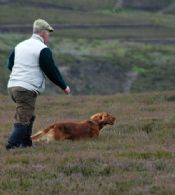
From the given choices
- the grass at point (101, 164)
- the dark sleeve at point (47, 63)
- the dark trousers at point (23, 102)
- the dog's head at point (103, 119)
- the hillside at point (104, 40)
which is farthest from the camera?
the hillside at point (104, 40)

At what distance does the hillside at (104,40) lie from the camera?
190 ft

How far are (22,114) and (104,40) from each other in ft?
195

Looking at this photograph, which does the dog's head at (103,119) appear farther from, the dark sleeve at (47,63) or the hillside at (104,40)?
the hillside at (104,40)

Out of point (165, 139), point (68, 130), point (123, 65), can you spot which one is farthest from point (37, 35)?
point (123, 65)

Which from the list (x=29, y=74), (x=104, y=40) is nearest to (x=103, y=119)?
(x=29, y=74)

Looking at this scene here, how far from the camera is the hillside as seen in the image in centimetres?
5788

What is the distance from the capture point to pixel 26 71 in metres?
13.3

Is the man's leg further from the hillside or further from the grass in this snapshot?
the hillside

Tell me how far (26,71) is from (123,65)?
161 ft

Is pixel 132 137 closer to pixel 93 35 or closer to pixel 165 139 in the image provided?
pixel 165 139

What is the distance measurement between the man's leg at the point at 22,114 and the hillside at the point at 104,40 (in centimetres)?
3452

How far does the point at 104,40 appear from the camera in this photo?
238ft

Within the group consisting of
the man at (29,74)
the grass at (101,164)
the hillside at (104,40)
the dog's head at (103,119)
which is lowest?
the grass at (101,164)

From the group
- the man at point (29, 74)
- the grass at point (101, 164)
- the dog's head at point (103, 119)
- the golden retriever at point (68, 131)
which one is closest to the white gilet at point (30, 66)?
the man at point (29, 74)
